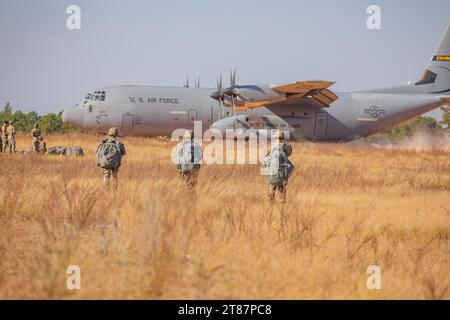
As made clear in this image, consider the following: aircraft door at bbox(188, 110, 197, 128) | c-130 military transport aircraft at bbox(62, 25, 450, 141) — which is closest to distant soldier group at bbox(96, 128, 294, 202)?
c-130 military transport aircraft at bbox(62, 25, 450, 141)

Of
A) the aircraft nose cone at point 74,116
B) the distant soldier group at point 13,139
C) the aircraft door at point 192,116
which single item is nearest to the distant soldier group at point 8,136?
the distant soldier group at point 13,139

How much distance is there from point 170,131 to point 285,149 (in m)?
21.6

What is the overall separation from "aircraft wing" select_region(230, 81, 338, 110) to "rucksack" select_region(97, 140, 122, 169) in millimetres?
18576

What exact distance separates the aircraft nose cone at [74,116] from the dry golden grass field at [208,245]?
19.6 metres

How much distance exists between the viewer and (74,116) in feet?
110

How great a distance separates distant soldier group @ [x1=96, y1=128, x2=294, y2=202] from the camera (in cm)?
1249

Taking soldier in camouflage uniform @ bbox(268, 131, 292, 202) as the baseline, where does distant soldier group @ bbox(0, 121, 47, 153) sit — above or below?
above

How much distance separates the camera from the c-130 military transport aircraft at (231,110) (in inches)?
1277

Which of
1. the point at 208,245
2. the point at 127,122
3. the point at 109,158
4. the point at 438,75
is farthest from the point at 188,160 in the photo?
the point at 438,75

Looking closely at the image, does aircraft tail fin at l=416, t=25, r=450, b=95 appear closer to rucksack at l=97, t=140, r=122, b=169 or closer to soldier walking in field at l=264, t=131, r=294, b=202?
soldier walking in field at l=264, t=131, r=294, b=202

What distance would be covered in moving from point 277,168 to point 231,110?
2138 cm

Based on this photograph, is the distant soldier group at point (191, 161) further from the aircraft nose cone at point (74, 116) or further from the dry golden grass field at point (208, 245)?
the aircraft nose cone at point (74, 116)

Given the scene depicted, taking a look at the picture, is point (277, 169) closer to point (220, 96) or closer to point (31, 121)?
point (220, 96)
